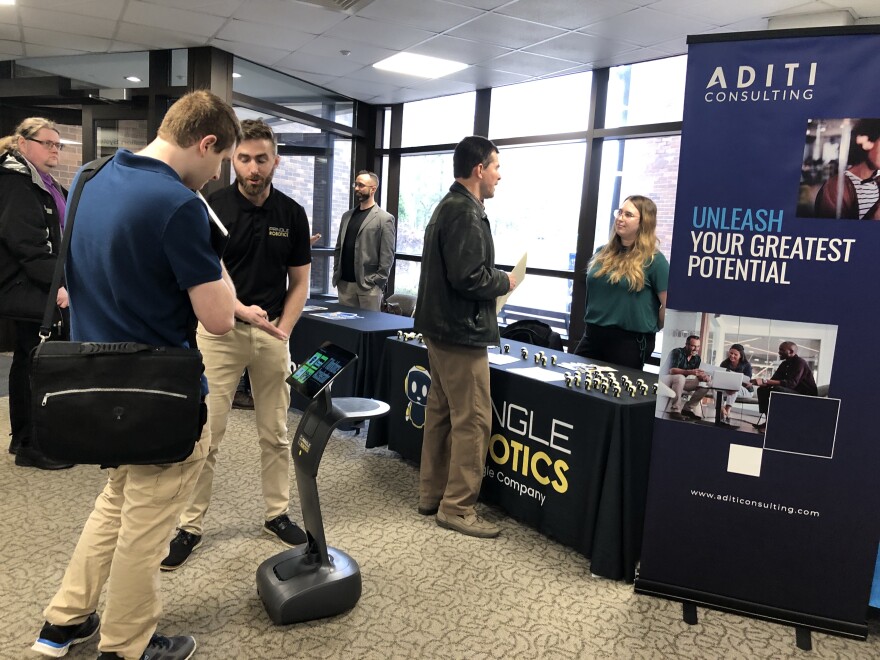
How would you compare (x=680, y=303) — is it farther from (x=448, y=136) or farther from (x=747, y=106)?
(x=448, y=136)

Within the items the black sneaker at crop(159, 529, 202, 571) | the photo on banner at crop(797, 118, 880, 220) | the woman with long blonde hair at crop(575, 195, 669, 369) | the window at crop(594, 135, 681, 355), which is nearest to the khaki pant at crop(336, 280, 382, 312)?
the window at crop(594, 135, 681, 355)

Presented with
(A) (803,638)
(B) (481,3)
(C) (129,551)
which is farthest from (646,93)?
(C) (129,551)

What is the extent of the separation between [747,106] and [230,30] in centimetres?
388

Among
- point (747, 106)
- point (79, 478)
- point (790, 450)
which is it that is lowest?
point (79, 478)

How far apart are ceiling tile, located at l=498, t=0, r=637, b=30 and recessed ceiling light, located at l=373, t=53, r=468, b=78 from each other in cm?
129

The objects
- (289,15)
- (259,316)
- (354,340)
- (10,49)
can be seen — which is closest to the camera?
(259,316)

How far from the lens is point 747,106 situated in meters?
1.96

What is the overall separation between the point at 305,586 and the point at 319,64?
4717mm

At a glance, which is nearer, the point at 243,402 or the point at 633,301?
the point at 633,301

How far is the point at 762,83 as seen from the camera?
6.36 feet

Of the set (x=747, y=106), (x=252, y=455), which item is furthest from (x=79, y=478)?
(x=747, y=106)

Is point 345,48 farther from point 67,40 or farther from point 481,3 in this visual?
point 67,40

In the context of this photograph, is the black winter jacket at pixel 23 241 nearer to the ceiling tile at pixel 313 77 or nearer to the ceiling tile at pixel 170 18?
the ceiling tile at pixel 170 18

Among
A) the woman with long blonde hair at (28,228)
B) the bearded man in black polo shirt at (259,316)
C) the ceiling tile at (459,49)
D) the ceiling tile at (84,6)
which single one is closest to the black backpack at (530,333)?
the bearded man in black polo shirt at (259,316)
